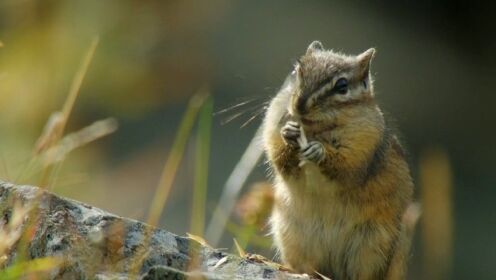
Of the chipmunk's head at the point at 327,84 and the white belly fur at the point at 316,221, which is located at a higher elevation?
the chipmunk's head at the point at 327,84

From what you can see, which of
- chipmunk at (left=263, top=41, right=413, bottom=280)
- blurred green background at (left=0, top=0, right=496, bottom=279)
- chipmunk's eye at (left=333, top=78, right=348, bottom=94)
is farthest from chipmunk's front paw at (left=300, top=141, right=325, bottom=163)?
blurred green background at (left=0, top=0, right=496, bottom=279)

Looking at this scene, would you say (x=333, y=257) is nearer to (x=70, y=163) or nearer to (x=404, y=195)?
(x=404, y=195)

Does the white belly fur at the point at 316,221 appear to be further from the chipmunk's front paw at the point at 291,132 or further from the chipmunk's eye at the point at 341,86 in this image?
the chipmunk's eye at the point at 341,86

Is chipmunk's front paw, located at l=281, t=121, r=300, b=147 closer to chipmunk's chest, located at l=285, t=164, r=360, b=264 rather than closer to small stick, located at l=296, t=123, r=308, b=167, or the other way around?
small stick, located at l=296, t=123, r=308, b=167

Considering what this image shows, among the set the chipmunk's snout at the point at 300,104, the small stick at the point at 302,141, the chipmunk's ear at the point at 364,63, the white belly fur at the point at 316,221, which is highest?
the chipmunk's ear at the point at 364,63

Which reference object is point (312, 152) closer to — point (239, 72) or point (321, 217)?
point (321, 217)

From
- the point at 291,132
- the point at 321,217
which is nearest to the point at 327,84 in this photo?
the point at 291,132

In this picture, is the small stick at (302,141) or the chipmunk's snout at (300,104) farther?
the small stick at (302,141)

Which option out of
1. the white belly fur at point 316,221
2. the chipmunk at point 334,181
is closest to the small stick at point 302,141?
the chipmunk at point 334,181
